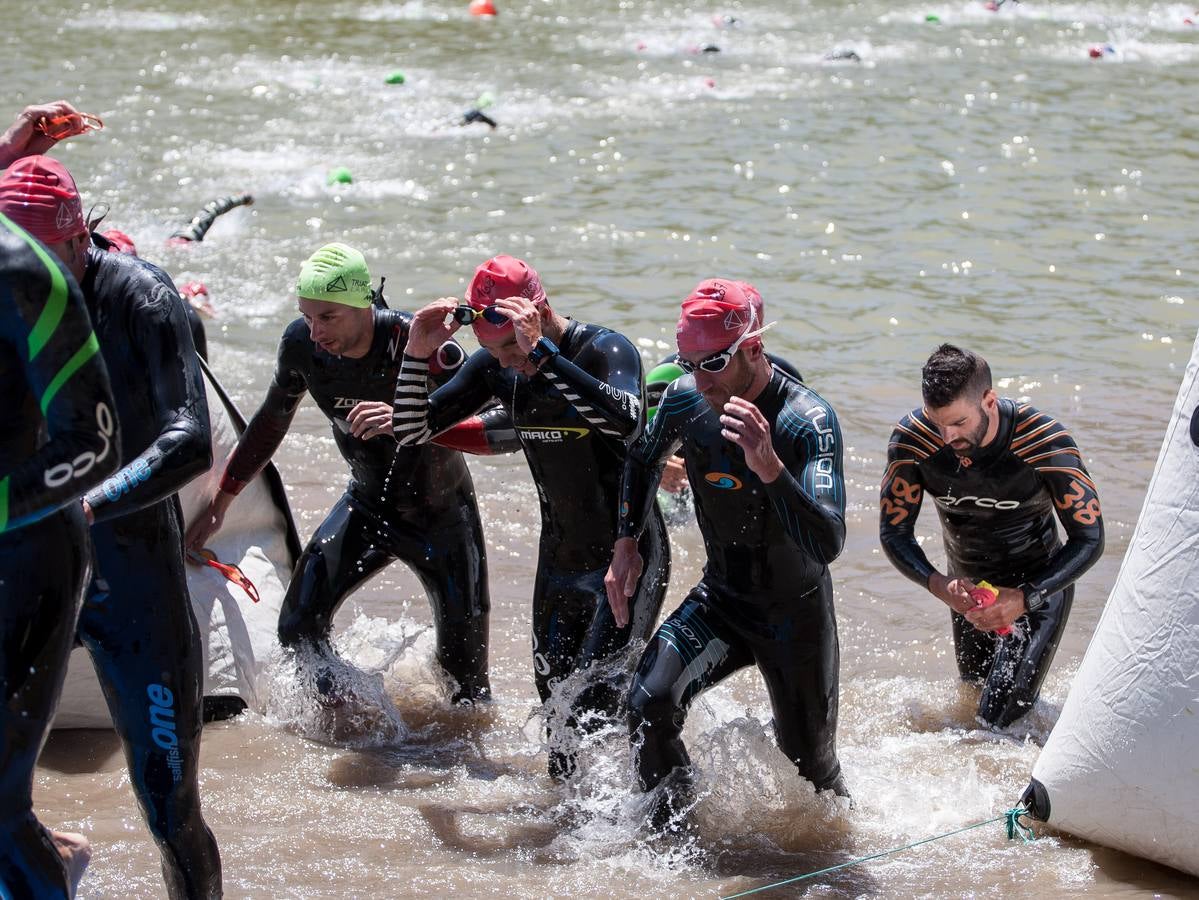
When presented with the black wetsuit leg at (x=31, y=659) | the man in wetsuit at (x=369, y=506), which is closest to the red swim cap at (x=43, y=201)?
the black wetsuit leg at (x=31, y=659)

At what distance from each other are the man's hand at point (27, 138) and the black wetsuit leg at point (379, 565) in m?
1.73

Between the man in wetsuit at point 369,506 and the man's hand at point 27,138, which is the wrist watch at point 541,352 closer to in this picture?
the man in wetsuit at point 369,506

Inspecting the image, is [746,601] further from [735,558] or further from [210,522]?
[210,522]

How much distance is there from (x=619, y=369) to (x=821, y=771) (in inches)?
59.3

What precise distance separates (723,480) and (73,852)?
222cm

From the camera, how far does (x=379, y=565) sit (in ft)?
20.1

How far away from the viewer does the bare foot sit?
3.72 metres

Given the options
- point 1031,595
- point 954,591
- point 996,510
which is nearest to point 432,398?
point 954,591

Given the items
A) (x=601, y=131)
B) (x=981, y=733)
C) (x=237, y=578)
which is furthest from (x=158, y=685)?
(x=601, y=131)

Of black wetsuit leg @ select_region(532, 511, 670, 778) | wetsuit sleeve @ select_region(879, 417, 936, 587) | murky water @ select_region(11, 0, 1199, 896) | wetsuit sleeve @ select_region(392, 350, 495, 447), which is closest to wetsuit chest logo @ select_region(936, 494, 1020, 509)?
wetsuit sleeve @ select_region(879, 417, 936, 587)

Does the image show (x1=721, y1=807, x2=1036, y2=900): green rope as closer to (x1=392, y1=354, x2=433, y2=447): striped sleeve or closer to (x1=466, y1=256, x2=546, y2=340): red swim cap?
(x1=392, y1=354, x2=433, y2=447): striped sleeve

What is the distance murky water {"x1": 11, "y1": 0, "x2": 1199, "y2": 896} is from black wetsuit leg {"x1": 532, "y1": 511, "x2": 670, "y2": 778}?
0.17 m

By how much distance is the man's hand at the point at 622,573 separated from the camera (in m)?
5.21

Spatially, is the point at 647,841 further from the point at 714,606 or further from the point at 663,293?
the point at 663,293
